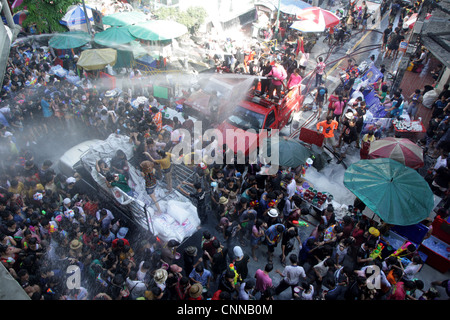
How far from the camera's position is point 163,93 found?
13.2 m

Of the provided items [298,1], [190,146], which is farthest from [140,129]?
[298,1]

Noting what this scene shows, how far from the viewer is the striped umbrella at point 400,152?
8656mm

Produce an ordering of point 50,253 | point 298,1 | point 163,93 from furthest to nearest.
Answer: point 298,1
point 163,93
point 50,253

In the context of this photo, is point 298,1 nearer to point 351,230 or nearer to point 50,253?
point 351,230

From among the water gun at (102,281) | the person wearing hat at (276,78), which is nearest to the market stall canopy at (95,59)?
the person wearing hat at (276,78)

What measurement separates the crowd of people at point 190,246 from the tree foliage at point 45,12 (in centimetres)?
1083

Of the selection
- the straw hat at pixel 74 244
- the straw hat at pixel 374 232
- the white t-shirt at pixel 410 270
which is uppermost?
the straw hat at pixel 74 244

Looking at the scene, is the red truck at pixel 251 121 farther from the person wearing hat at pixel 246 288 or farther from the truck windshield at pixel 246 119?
the person wearing hat at pixel 246 288

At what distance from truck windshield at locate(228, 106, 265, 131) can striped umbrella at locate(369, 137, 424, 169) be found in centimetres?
370

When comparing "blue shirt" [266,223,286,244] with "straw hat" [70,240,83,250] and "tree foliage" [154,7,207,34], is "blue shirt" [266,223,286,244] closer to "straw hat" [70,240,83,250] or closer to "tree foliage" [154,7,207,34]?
"straw hat" [70,240,83,250]

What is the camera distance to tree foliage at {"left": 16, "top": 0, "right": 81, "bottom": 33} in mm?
17328

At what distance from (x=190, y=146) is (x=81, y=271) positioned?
4616 mm

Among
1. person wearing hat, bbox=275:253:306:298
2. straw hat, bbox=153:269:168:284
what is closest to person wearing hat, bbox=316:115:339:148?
person wearing hat, bbox=275:253:306:298

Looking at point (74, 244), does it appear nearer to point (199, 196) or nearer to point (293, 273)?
point (199, 196)
